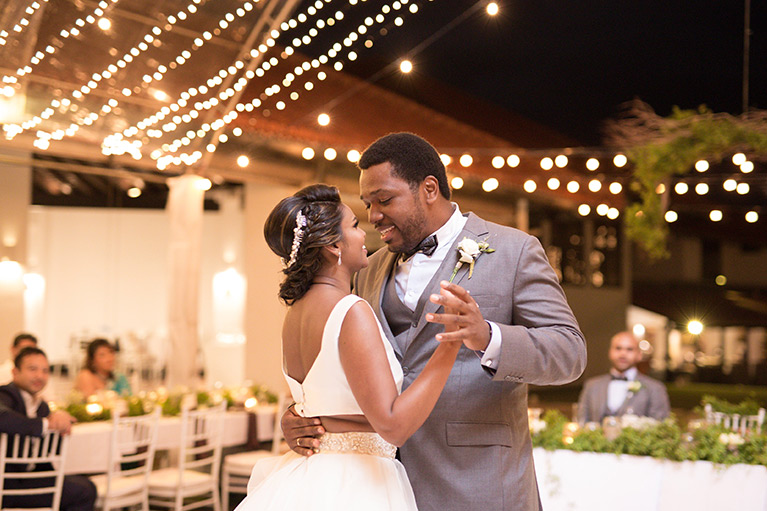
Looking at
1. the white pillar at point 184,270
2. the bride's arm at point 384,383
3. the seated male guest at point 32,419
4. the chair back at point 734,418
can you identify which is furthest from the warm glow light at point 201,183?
the bride's arm at point 384,383

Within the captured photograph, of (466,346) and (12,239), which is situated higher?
(12,239)

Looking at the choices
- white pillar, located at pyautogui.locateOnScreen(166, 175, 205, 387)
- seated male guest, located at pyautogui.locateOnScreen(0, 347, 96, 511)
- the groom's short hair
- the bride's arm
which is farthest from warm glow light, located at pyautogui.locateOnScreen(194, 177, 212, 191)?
the bride's arm

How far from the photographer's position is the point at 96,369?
752cm

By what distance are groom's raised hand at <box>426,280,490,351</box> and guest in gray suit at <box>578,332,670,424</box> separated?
4.66 meters

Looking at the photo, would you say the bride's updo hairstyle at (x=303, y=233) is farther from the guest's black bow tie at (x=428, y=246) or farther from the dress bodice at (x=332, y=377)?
the guest's black bow tie at (x=428, y=246)

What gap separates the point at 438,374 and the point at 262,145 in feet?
25.8

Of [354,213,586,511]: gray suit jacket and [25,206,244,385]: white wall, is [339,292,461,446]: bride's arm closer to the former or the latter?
[354,213,586,511]: gray suit jacket

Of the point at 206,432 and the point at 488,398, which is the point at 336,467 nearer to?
the point at 488,398

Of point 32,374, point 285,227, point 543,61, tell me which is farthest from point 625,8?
point 285,227

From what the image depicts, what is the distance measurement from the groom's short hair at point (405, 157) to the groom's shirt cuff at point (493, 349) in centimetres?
53

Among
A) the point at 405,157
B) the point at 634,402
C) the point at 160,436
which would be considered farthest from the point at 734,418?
the point at 405,157

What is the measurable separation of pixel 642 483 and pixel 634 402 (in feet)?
6.51

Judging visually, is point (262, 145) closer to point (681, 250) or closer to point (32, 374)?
point (32, 374)

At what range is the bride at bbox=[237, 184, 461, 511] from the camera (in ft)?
5.94
